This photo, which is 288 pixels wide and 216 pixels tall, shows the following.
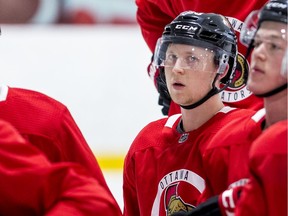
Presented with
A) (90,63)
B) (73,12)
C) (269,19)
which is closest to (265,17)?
(269,19)

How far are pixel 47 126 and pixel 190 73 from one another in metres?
0.54

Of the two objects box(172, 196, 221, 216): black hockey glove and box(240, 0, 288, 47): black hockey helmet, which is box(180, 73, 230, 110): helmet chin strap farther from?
box(172, 196, 221, 216): black hockey glove

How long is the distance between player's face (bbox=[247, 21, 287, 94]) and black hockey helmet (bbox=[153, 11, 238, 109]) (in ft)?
1.62

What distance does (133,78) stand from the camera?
188 inches

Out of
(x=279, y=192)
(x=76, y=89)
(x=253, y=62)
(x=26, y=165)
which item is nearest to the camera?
(x=279, y=192)

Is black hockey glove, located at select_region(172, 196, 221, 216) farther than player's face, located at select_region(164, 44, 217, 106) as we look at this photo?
No

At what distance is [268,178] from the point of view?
6.38ft

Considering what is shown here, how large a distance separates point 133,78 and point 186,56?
2.09m

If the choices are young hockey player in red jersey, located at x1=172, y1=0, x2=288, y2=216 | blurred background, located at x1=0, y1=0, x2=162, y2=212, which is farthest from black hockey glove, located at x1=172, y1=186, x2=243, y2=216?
blurred background, located at x1=0, y1=0, x2=162, y2=212

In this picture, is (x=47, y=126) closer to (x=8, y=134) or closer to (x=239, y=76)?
(x=8, y=134)

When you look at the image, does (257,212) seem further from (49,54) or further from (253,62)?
(49,54)

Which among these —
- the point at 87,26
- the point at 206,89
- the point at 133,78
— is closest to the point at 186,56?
the point at 206,89

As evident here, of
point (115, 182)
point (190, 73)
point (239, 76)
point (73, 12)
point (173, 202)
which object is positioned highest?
point (190, 73)

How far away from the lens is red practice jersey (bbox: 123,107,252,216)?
2.61 meters
